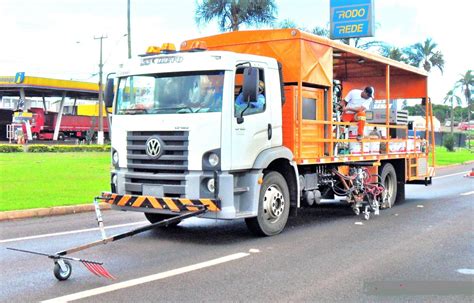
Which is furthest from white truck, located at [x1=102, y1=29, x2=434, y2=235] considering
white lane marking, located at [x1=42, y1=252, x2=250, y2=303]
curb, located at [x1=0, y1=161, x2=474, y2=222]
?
curb, located at [x1=0, y1=161, x2=474, y2=222]

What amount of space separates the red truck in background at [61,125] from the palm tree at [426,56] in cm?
3423

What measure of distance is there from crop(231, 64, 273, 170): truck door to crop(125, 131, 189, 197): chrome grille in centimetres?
Answer: 72

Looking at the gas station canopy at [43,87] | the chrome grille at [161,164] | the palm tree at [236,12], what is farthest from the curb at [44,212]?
the gas station canopy at [43,87]

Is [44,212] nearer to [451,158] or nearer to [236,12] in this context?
[236,12]

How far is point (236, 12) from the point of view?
2919 centimetres

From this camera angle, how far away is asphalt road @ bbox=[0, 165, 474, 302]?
5.31 metres

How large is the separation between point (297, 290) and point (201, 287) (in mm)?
981

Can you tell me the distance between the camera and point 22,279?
5742 mm

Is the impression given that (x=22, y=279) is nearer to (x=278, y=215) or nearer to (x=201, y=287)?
(x=201, y=287)

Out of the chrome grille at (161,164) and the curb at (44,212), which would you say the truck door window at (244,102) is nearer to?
the chrome grille at (161,164)

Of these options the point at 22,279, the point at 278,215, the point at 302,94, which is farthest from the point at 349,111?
the point at 22,279

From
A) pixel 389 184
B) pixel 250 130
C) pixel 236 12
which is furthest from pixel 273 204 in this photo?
pixel 236 12

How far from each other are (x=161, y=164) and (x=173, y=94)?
1.04 meters

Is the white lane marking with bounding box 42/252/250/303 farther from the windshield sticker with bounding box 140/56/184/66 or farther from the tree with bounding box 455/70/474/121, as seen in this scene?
the tree with bounding box 455/70/474/121
